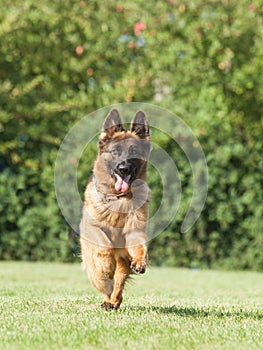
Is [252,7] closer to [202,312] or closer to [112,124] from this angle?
[112,124]

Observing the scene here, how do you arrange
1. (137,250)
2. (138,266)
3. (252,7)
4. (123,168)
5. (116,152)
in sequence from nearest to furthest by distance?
(138,266), (137,250), (123,168), (116,152), (252,7)

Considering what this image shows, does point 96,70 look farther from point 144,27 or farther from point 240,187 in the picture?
point 240,187

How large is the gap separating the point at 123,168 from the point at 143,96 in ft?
31.3

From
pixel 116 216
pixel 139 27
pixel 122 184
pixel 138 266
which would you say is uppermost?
pixel 139 27

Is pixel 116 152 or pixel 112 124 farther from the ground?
pixel 112 124

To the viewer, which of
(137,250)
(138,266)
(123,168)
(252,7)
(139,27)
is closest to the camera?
(138,266)

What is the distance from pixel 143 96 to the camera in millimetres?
15414

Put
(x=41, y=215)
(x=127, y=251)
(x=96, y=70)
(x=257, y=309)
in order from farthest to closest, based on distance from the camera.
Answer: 1. (x=96, y=70)
2. (x=41, y=215)
3. (x=257, y=309)
4. (x=127, y=251)

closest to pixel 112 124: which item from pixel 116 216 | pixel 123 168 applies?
pixel 123 168

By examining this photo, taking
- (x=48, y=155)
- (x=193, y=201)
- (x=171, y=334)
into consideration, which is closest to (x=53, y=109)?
(x=48, y=155)

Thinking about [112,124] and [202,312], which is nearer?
[202,312]

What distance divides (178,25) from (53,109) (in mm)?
3230

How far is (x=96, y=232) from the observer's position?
19.9 feet

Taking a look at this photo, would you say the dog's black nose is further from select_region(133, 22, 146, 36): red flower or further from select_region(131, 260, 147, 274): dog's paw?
select_region(133, 22, 146, 36): red flower
